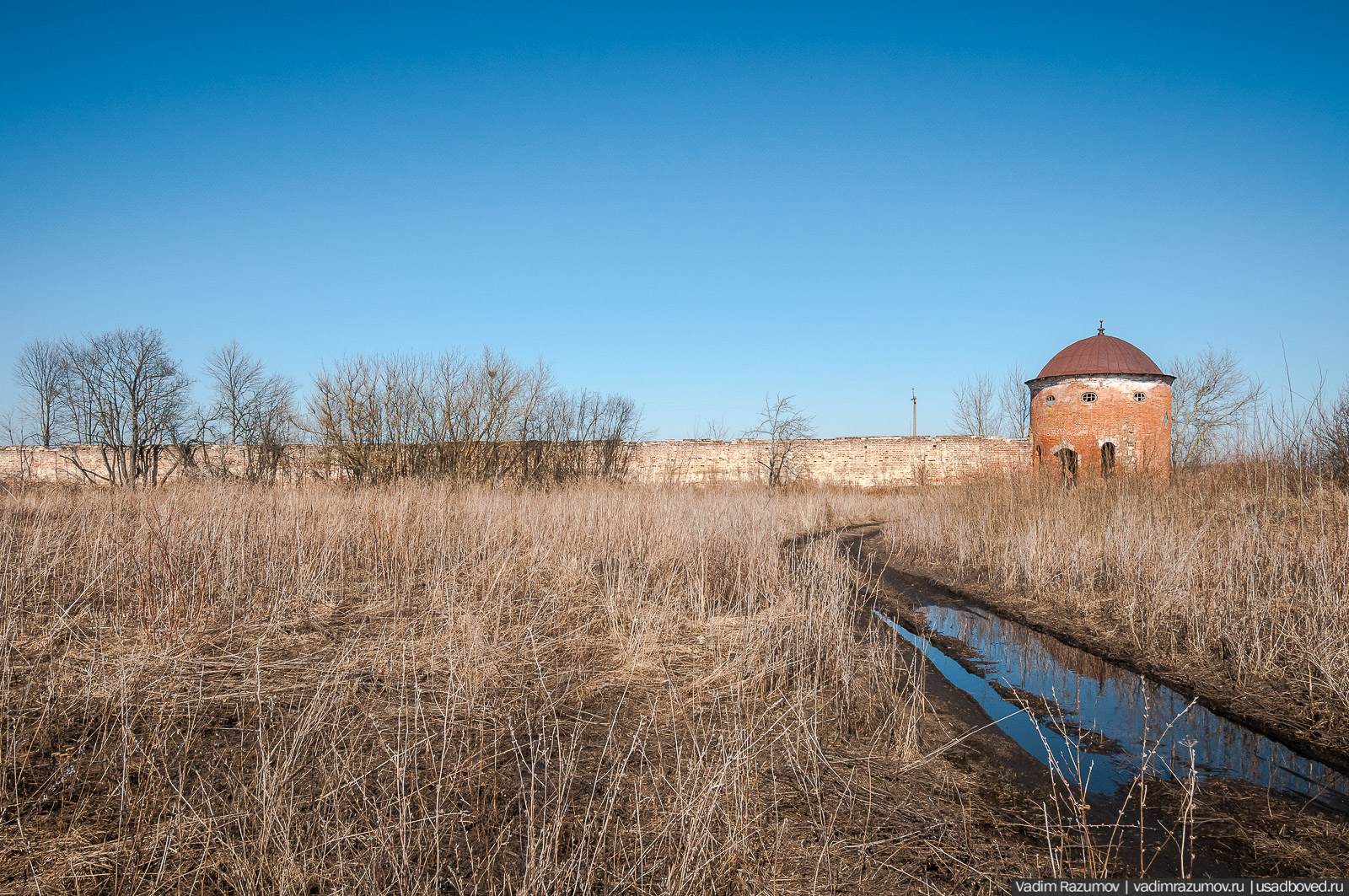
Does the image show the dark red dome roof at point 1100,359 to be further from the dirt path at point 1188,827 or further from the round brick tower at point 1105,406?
the dirt path at point 1188,827

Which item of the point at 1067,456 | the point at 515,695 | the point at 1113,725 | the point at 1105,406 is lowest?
the point at 1113,725

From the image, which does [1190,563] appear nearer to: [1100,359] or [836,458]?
[1100,359]

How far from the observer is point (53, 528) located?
6367 mm

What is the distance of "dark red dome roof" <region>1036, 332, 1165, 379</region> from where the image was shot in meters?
20.1

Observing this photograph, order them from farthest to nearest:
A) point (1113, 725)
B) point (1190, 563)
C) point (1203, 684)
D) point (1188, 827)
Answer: point (1190, 563), point (1203, 684), point (1113, 725), point (1188, 827)

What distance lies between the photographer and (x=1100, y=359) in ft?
66.7

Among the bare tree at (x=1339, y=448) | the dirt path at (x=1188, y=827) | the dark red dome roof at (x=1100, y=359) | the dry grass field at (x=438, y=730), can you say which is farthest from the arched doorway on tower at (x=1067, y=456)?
the dirt path at (x=1188, y=827)

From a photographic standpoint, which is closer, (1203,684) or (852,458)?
(1203,684)

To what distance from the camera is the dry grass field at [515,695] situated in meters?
2.13

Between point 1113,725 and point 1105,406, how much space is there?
19.8 metres

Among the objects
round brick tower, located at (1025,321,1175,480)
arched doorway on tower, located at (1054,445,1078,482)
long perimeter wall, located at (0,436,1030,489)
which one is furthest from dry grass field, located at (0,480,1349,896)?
long perimeter wall, located at (0,436,1030,489)

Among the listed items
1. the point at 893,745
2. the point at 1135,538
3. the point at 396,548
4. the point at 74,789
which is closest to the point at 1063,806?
the point at 893,745

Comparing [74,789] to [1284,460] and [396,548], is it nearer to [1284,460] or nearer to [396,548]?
[396,548]

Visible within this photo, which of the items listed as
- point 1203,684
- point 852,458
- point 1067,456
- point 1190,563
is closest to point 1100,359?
point 1067,456
